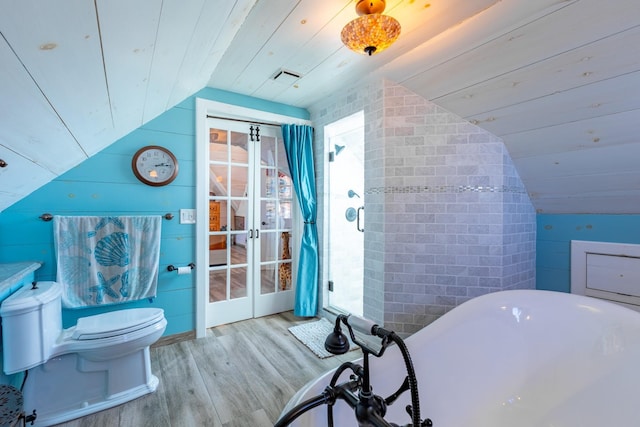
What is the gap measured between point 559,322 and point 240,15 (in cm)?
238

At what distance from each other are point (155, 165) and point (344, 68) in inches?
68.7

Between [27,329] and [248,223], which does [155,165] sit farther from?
[27,329]

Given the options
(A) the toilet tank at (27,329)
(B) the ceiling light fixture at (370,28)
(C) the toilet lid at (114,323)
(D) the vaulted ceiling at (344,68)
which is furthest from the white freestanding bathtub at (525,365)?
(A) the toilet tank at (27,329)

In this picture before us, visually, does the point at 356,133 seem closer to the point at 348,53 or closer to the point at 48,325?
the point at 348,53

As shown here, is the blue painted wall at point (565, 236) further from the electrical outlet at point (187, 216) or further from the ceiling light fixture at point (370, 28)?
the electrical outlet at point (187, 216)

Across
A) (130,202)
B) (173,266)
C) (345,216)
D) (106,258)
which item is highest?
(130,202)

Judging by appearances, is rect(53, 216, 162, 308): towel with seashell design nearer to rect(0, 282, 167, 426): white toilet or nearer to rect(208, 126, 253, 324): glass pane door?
rect(0, 282, 167, 426): white toilet

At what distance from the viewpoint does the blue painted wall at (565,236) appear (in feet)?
6.54

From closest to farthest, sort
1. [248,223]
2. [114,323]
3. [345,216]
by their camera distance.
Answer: [114,323] → [248,223] → [345,216]

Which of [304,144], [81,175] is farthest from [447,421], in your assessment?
[81,175]

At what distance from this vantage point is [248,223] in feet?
9.86

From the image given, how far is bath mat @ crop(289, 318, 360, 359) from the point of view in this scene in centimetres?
240

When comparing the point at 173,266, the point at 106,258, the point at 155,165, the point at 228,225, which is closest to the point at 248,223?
the point at 228,225

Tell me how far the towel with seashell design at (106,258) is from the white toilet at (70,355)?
0.28 metres
